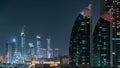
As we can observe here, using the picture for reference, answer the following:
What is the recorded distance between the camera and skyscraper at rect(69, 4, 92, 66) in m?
130

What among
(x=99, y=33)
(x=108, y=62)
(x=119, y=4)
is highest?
(x=119, y=4)

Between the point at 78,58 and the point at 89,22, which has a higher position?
the point at 89,22

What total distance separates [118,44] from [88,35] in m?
8.52

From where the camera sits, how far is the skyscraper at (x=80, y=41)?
130m

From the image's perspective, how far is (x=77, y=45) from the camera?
138375 millimetres

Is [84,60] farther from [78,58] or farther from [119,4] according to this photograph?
[119,4]

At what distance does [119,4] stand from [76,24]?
13.6 meters

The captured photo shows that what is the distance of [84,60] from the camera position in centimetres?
13338

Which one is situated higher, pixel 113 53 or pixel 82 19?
pixel 82 19

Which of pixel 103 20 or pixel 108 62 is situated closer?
pixel 108 62

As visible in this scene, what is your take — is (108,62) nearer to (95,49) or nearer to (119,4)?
(95,49)

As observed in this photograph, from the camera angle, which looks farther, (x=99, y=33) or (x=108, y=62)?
(x=99, y=33)

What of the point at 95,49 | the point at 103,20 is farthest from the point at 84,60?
the point at 103,20

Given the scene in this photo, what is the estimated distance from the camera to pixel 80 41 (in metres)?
139
